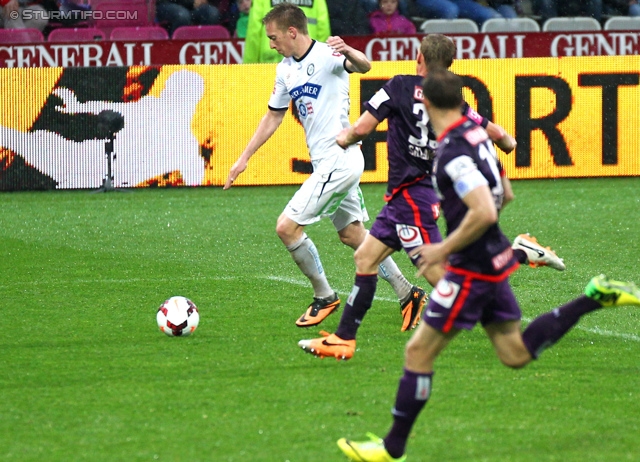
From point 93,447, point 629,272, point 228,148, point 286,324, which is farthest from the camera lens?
point 228,148

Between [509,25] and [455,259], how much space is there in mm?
13676

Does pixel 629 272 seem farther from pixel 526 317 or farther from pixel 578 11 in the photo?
pixel 578 11

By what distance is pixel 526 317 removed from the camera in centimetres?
786

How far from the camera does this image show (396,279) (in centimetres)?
773

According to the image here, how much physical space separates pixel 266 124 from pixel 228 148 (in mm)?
7189

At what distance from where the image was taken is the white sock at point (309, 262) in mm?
7691

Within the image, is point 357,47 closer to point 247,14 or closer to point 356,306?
point 247,14

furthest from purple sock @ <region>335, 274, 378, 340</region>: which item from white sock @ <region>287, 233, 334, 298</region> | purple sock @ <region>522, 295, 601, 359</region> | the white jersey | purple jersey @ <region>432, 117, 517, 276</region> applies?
purple jersey @ <region>432, 117, 517, 276</region>

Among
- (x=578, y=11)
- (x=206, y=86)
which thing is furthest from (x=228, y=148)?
(x=578, y=11)

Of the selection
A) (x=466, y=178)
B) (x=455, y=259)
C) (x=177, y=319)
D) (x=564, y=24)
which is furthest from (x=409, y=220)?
(x=564, y=24)

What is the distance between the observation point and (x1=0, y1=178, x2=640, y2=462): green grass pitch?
16.7 feet

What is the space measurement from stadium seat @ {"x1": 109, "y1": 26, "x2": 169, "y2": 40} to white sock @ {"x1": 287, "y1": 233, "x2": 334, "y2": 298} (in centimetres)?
1033

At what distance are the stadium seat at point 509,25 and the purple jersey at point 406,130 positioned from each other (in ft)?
37.9

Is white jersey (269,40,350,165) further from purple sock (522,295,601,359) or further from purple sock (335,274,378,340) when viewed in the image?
purple sock (522,295,601,359)
